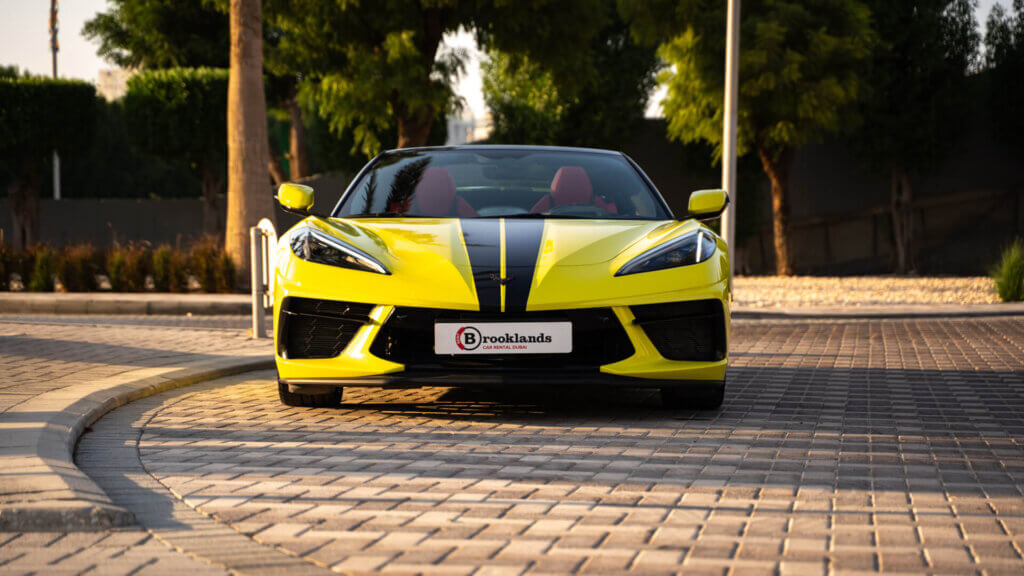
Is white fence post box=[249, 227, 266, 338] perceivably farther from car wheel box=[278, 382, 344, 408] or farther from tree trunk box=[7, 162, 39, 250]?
tree trunk box=[7, 162, 39, 250]

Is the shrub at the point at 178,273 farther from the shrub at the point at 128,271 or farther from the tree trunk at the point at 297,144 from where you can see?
the tree trunk at the point at 297,144

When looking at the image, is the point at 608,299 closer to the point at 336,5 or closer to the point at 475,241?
the point at 475,241

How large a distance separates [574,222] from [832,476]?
2.28 metres

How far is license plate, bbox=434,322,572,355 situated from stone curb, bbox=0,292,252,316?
9.22 meters

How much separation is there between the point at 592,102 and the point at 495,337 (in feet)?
79.8

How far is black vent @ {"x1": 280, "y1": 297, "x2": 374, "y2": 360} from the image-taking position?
18.6 feet

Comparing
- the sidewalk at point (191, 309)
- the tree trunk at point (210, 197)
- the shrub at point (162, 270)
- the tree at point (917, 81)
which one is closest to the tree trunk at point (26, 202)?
the tree trunk at point (210, 197)

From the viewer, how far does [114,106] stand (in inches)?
1790

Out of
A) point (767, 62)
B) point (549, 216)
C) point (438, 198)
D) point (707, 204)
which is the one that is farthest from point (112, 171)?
point (707, 204)

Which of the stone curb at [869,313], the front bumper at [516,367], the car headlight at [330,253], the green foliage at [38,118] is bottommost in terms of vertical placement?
the stone curb at [869,313]

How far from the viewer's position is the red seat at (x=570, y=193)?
679 centimetres

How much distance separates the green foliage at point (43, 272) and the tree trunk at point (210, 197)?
1119 cm

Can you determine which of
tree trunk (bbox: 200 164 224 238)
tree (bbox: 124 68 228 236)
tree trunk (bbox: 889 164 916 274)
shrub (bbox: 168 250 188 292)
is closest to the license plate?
shrub (bbox: 168 250 188 292)

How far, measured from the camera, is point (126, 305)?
47.9 feet
